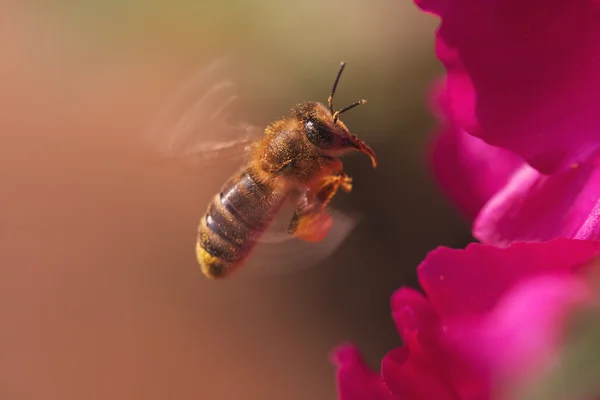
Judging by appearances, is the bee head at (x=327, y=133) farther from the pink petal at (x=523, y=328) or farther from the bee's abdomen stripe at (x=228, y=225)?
the pink petal at (x=523, y=328)

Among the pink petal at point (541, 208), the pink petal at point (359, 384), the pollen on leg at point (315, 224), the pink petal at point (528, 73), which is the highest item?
the pollen on leg at point (315, 224)

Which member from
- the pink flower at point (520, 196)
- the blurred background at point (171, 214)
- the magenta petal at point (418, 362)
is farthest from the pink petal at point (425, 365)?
the blurred background at point (171, 214)

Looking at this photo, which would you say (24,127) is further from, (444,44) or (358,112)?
(444,44)

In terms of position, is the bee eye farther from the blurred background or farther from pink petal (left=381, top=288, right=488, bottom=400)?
the blurred background

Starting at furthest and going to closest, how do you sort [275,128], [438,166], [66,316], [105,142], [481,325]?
1. [105,142]
2. [66,316]
3. [438,166]
4. [275,128]
5. [481,325]

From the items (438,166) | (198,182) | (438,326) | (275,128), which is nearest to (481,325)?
(438,326)

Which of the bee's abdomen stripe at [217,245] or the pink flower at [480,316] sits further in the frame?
the bee's abdomen stripe at [217,245]

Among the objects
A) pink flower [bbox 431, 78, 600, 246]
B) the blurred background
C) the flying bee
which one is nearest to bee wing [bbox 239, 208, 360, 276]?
the flying bee
